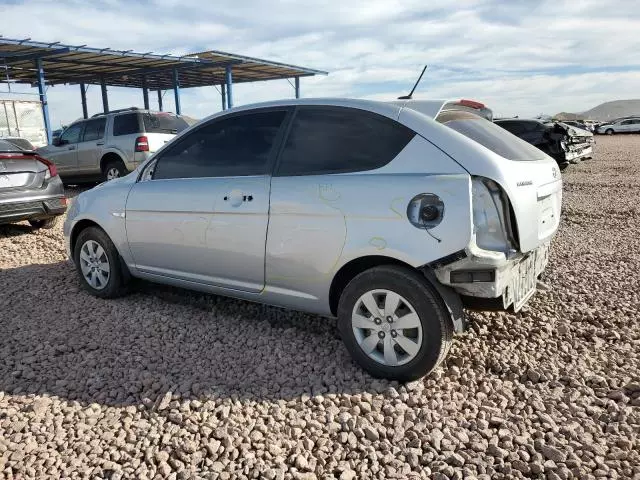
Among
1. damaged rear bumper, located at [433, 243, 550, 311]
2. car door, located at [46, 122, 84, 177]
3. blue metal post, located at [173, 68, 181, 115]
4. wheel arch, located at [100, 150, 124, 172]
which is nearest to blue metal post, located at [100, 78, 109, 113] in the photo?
blue metal post, located at [173, 68, 181, 115]

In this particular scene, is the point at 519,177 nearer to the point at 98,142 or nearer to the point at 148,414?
the point at 148,414

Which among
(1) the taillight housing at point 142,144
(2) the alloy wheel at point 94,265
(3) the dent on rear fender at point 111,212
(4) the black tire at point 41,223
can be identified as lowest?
(4) the black tire at point 41,223

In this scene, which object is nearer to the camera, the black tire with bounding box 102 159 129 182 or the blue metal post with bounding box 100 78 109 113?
the black tire with bounding box 102 159 129 182

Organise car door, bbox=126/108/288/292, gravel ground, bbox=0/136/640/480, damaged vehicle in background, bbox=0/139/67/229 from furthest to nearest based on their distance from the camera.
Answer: damaged vehicle in background, bbox=0/139/67/229 < car door, bbox=126/108/288/292 < gravel ground, bbox=0/136/640/480

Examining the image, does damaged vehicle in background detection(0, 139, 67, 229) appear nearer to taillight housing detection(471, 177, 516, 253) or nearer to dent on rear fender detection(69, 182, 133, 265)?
dent on rear fender detection(69, 182, 133, 265)

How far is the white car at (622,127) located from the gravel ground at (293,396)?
4500cm

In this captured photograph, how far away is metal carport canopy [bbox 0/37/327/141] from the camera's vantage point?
18.2 metres

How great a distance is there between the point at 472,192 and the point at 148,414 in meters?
2.22

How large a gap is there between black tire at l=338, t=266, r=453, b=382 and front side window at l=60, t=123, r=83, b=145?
431 inches

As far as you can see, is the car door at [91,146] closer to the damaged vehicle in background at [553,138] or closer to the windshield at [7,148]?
the windshield at [7,148]

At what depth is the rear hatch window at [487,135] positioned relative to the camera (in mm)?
3168

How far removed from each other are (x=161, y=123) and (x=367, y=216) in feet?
30.9

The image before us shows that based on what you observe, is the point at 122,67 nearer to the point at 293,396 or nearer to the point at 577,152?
the point at 577,152

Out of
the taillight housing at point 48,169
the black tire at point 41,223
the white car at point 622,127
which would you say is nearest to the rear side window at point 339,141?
the taillight housing at point 48,169
